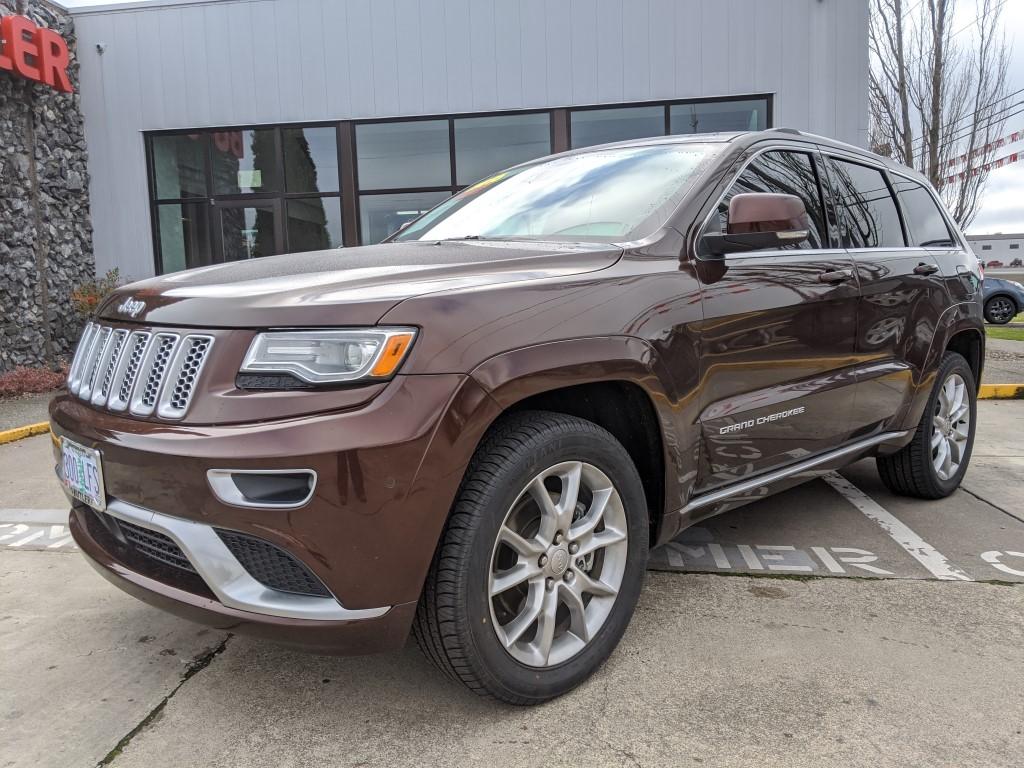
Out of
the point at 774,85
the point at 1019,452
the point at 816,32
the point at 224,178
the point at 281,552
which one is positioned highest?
the point at 816,32

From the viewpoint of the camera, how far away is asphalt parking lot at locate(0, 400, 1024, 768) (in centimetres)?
203

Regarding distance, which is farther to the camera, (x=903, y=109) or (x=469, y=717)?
(x=903, y=109)

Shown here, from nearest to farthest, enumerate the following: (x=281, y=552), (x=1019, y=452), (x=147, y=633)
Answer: (x=281, y=552), (x=147, y=633), (x=1019, y=452)

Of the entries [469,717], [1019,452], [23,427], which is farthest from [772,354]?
[23,427]

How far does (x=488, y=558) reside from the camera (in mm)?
1968

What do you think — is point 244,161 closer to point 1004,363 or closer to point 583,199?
point 583,199

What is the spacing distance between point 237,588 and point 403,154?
10.5 metres

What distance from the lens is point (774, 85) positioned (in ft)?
34.9

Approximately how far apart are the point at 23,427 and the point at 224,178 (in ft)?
20.9

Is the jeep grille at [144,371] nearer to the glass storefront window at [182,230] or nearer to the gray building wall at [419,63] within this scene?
the gray building wall at [419,63]

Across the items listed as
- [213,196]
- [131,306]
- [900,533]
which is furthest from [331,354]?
[213,196]

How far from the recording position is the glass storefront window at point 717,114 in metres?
10.9

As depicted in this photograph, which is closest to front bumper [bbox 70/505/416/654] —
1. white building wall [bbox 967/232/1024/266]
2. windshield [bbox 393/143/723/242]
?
windshield [bbox 393/143/723/242]

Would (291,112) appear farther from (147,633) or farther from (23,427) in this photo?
(147,633)
